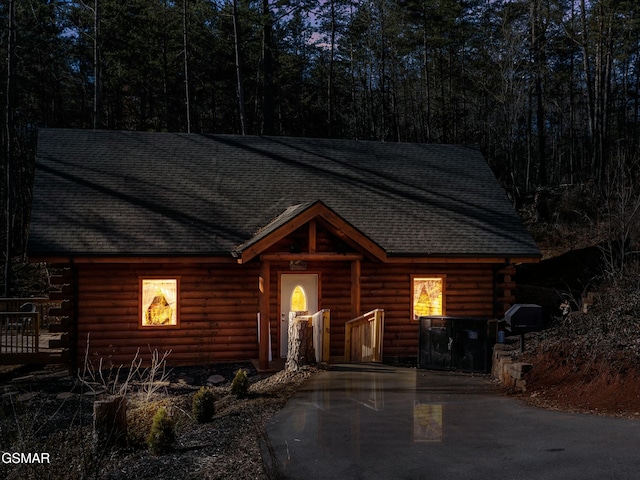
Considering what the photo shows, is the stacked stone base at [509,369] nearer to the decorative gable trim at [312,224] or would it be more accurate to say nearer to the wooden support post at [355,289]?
the wooden support post at [355,289]

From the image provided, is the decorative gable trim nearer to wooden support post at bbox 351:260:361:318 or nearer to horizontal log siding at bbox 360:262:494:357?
wooden support post at bbox 351:260:361:318

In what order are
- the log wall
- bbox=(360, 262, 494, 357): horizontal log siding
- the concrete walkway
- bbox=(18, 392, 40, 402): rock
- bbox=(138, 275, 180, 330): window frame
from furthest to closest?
bbox=(360, 262, 494, 357): horizontal log siding, bbox=(138, 275, 180, 330): window frame, the log wall, bbox=(18, 392, 40, 402): rock, the concrete walkway

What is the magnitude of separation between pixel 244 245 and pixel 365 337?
356cm

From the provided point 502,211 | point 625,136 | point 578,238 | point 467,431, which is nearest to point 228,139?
point 502,211

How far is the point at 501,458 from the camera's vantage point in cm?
657

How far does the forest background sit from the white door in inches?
525

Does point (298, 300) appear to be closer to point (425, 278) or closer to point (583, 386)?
point (425, 278)

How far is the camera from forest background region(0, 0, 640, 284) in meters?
28.5

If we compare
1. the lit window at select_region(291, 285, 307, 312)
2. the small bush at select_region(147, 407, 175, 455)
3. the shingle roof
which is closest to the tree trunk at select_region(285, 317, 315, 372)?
the lit window at select_region(291, 285, 307, 312)

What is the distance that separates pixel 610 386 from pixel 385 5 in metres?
28.6

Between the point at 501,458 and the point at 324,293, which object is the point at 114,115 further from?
the point at 501,458

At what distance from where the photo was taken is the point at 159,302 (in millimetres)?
14383

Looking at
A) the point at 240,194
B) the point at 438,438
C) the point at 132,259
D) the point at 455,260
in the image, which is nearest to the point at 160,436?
the point at 438,438

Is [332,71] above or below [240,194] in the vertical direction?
above
